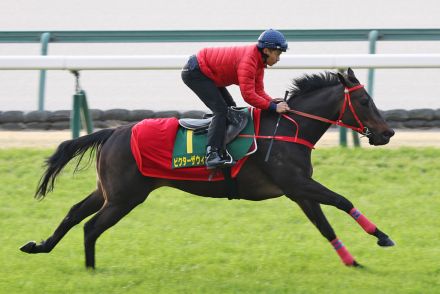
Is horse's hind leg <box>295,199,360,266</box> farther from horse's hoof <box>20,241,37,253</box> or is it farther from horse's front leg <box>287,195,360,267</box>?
horse's hoof <box>20,241,37,253</box>

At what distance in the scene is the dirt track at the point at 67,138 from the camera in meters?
10.3

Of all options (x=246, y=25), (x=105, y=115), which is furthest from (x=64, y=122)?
(x=246, y=25)

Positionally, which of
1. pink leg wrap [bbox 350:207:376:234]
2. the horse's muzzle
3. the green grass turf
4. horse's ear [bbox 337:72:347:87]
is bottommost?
the green grass turf

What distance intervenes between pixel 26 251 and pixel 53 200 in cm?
192

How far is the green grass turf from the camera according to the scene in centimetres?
640

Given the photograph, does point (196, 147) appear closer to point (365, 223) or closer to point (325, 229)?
point (325, 229)

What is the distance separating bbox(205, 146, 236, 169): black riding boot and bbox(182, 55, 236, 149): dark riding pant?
0.04 m

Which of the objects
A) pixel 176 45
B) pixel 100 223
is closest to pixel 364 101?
pixel 100 223

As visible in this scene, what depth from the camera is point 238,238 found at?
766cm

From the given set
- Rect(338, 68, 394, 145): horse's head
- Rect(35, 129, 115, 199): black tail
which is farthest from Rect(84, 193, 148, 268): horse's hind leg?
Rect(338, 68, 394, 145): horse's head

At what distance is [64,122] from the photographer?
11008 mm

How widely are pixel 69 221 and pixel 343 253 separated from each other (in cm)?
212

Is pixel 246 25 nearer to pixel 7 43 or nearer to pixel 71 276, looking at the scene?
pixel 7 43

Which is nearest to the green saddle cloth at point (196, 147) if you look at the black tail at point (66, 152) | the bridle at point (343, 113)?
the bridle at point (343, 113)
